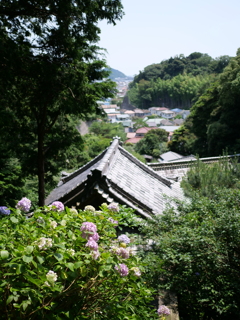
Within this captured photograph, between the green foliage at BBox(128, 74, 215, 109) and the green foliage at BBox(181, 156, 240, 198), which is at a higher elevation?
the green foliage at BBox(128, 74, 215, 109)

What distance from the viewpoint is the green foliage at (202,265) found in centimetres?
449

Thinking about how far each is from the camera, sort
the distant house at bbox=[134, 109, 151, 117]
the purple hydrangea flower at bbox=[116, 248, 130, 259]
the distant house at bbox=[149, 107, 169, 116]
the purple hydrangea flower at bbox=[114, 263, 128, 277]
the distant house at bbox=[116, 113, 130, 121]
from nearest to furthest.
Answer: the purple hydrangea flower at bbox=[114, 263, 128, 277]
the purple hydrangea flower at bbox=[116, 248, 130, 259]
the distant house at bbox=[149, 107, 169, 116]
the distant house at bbox=[116, 113, 130, 121]
the distant house at bbox=[134, 109, 151, 117]

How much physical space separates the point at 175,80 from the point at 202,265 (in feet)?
322

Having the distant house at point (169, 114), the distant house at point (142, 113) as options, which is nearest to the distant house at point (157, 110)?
the distant house at point (142, 113)

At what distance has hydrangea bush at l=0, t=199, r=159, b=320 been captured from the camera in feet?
6.65

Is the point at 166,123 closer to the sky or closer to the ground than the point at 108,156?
closer to the sky

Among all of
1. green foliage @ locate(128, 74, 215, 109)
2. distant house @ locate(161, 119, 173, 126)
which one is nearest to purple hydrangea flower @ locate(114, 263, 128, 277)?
green foliage @ locate(128, 74, 215, 109)

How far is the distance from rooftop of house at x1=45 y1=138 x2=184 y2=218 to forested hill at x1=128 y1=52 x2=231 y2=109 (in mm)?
85622

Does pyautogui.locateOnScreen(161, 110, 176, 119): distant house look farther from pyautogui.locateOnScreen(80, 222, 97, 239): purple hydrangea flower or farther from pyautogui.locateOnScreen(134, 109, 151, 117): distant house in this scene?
pyautogui.locateOnScreen(80, 222, 97, 239): purple hydrangea flower

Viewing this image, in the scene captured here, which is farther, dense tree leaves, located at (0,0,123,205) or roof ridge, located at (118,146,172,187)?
roof ridge, located at (118,146,172,187)

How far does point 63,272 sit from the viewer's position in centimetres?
215

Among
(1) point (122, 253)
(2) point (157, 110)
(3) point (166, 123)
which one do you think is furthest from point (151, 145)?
(2) point (157, 110)

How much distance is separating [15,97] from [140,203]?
18.7 feet

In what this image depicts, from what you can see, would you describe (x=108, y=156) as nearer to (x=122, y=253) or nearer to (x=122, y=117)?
(x=122, y=253)
